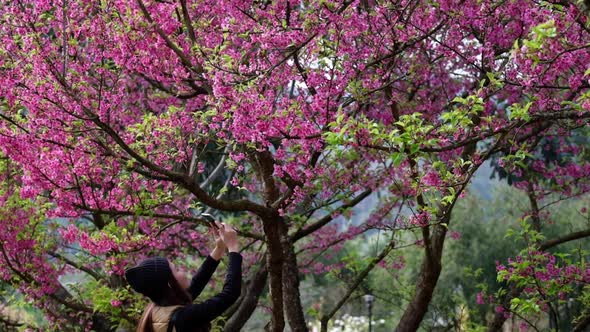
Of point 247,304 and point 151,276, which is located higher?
point 247,304

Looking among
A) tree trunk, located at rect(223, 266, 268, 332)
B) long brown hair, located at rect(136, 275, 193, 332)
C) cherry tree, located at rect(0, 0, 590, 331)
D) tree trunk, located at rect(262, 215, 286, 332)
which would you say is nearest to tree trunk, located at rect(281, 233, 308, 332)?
cherry tree, located at rect(0, 0, 590, 331)

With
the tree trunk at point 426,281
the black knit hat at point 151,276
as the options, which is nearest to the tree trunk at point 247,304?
the tree trunk at point 426,281

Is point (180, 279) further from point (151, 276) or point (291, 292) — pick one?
point (291, 292)

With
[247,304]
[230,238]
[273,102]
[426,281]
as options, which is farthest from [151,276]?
[247,304]

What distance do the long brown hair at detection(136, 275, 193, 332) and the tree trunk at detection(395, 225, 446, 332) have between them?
3.46 meters

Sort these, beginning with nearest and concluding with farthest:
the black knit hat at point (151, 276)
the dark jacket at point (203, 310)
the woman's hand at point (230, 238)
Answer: the dark jacket at point (203, 310), the black knit hat at point (151, 276), the woman's hand at point (230, 238)

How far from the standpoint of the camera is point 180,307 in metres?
3.54

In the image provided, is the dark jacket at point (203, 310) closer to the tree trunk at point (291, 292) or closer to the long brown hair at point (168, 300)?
Answer: the long brown hair at point (168, 300)

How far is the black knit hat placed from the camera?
3525 millimetres

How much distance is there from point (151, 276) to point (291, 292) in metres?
3.46

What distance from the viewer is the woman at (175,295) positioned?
3432 mm

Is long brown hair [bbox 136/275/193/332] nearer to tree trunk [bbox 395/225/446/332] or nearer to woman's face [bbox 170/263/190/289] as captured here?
woman's face [bbox 170/263/190/289]

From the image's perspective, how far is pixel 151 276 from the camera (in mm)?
3520

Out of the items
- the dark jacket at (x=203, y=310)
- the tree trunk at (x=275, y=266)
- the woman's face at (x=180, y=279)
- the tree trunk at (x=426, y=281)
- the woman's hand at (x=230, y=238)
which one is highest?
the tree trunk at (x=426, y=281)
